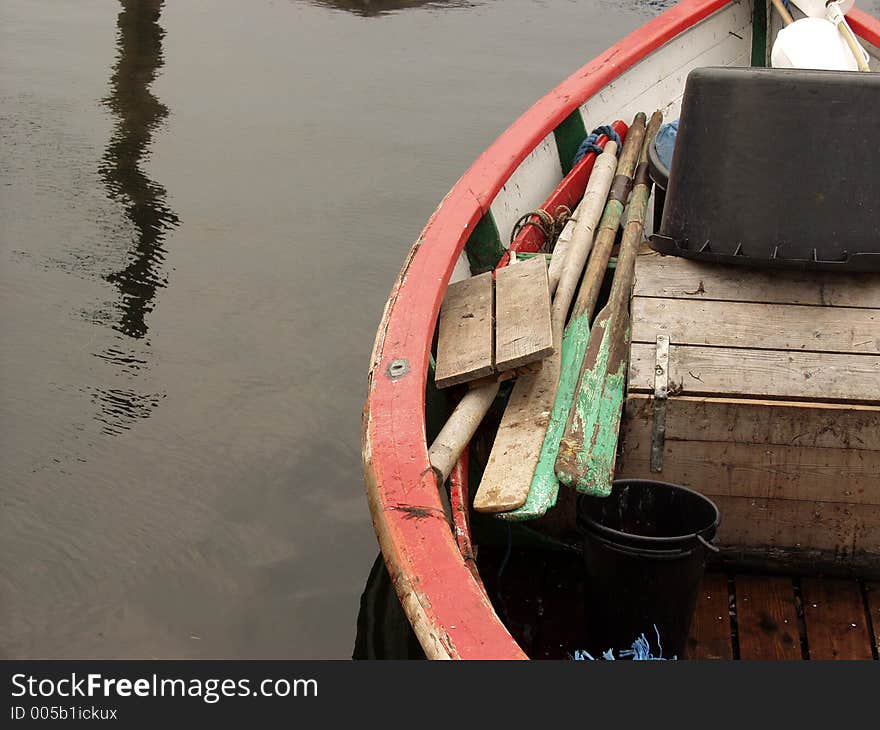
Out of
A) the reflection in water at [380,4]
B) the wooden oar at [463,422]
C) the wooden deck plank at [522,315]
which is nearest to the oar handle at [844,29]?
the wooden oar at [463,422]

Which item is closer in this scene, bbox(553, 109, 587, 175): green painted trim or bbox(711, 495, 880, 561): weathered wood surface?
bbox(711, 495, 880, 561): weathered wood surface

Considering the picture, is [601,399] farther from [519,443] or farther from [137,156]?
[137,156]

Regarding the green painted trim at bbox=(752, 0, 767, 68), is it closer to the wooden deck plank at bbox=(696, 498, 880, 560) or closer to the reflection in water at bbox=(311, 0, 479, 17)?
the wooden deck plank at bbox=(696, 498, 880, 560)

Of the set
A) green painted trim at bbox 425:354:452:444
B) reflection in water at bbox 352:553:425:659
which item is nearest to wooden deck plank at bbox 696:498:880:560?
green painted trim at bbox 425:354:452:444

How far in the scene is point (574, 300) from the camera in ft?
13.1

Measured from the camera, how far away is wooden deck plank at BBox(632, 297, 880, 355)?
3293 mm

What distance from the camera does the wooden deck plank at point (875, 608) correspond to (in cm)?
321

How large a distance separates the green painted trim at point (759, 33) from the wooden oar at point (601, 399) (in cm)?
296

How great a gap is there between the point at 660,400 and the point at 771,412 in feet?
1.01

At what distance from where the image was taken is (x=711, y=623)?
3277 millimetres

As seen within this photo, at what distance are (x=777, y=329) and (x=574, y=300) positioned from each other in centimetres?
85

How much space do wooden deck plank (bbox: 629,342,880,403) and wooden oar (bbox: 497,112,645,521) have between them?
0.26 meters

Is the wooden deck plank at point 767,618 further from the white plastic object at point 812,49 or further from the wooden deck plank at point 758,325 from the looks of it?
the white plastic object at point 812,49

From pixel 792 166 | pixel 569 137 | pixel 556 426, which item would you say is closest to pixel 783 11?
pixel 569 137
